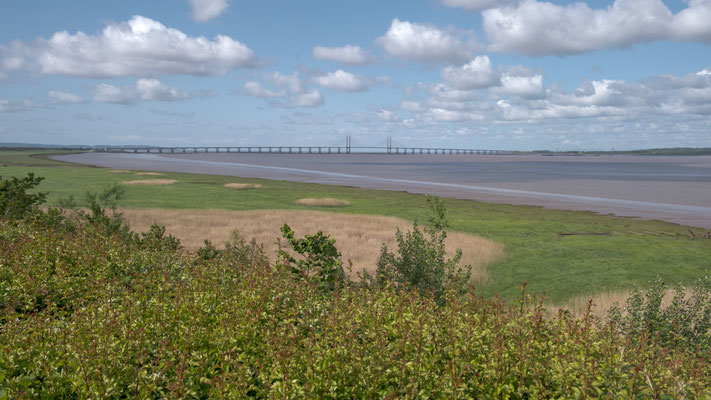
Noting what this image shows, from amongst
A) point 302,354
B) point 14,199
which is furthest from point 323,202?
point 302,354

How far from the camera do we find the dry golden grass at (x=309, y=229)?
22594 mm

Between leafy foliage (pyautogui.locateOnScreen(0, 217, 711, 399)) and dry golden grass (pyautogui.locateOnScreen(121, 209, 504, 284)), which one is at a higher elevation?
leafy foliage (pyautogui.locateOnScreen(0, 217, 711, 399))

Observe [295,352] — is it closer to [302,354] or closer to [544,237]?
[302,354]

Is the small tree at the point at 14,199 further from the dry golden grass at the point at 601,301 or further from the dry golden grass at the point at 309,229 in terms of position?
the dry golden grass at the point at 601,301

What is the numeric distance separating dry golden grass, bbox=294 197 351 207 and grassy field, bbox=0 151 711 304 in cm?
69

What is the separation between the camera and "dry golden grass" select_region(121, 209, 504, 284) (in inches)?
890

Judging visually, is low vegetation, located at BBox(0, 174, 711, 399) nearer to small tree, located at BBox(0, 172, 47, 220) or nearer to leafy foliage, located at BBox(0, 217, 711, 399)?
leafy foliage, located at BBox(0, 217, 711, 399)

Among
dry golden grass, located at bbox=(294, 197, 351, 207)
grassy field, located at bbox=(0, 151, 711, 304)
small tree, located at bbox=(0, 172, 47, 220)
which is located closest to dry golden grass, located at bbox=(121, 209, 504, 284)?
grassy field, located at bbox=(0, 151, 711, 304)

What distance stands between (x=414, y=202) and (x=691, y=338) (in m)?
35.9

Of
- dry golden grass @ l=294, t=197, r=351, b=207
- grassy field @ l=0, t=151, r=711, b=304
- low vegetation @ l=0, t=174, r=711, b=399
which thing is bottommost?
grassy field @ l=0, t=151, r=711, b=304

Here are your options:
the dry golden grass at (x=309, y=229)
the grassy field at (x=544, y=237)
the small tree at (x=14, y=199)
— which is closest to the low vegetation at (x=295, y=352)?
the small tree at (x=14, y=199)

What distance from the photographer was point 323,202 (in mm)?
42875

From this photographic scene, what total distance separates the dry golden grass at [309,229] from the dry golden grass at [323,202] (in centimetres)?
604

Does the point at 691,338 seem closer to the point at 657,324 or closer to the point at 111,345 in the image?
the point at 657,324
